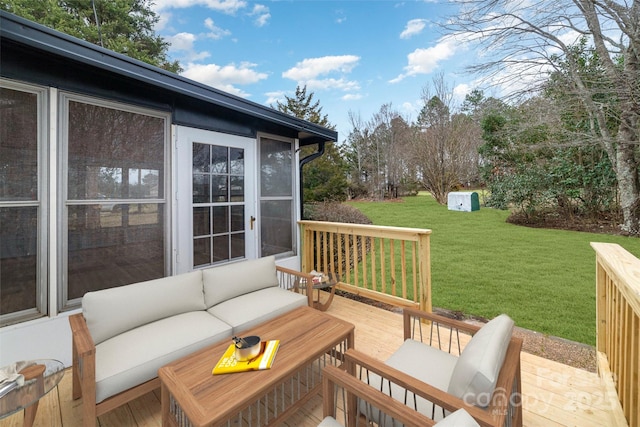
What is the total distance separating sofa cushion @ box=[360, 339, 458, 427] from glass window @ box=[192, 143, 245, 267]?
2522mm

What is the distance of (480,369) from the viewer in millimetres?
1061

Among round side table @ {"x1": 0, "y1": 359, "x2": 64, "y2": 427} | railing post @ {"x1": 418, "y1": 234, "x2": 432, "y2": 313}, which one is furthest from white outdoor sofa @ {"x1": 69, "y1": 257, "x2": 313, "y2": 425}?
railing post @ {"x1": 418, "y1": 234, "x2": 432, "y2": 313}

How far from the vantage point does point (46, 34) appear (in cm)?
188

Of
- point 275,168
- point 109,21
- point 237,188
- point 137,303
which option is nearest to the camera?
point 137,303

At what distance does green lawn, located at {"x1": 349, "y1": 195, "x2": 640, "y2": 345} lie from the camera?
3.35 m

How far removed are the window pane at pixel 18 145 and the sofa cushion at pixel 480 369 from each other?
126 inches

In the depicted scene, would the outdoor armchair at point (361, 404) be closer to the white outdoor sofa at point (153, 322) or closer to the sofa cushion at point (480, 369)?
the sofa cushion at point (480, 369)

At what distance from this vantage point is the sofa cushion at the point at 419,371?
128 centimetres

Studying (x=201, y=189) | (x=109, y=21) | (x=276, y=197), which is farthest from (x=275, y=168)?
(x=109, y=21)

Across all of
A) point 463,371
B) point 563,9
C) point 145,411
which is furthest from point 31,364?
point 563,9

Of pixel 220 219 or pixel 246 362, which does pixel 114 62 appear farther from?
pixel 246 362

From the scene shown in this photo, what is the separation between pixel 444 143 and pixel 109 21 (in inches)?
623

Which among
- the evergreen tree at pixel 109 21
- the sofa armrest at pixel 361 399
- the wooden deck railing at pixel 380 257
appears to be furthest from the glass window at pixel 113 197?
the evergreen tree at pixel 109 21

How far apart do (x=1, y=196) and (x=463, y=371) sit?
3.28 m
